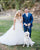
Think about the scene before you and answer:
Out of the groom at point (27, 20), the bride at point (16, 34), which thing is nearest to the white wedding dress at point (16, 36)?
the bride at point (16, 34)

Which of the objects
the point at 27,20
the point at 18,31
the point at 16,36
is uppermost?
the point at 27,20

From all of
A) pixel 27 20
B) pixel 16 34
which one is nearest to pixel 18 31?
pixel 16 34

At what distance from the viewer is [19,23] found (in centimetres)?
748

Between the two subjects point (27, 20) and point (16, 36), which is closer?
point (27, 20)

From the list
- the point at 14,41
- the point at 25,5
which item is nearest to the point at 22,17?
the point at 14,41

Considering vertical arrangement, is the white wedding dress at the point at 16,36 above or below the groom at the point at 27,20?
below

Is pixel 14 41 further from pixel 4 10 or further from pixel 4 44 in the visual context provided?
pixel 4 10

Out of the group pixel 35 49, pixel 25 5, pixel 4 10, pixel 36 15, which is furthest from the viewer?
pixel 4 10

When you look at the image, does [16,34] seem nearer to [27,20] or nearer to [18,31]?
[18,31]

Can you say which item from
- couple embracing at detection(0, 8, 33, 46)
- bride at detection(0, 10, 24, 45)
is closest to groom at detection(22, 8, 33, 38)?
couple embracing at detection(0, 8, 33, 46)

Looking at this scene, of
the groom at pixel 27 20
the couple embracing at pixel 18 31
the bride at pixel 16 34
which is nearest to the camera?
the groom at pixel 27 20

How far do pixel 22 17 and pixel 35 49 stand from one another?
4.75ft

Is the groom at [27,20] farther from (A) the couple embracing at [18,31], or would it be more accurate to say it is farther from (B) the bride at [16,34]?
(B) the bride at [16,34]

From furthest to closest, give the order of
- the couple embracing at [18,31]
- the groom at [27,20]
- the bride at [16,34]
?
the bride at [16,34] < the couple embracing at [18,31] < the groom at [27,20]
